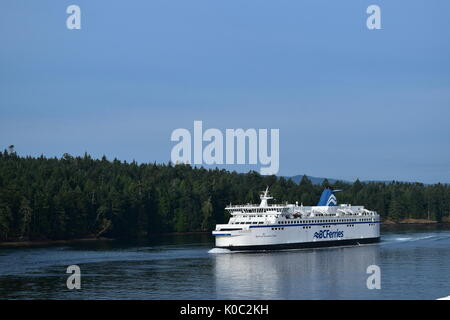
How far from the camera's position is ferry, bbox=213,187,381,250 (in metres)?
90.8

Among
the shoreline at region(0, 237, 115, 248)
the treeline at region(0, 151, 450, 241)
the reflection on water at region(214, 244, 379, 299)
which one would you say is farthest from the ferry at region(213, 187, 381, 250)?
the treeline at region(0, 151, 450, 241)

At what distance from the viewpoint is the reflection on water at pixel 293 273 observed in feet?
188

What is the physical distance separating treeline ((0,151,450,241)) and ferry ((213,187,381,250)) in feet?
127

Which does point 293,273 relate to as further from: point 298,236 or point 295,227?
point 298,236

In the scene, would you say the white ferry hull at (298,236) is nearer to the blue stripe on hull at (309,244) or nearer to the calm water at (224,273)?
the blue stripe on hull at (309,244)

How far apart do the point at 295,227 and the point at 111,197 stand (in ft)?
181

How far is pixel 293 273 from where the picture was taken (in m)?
70.2

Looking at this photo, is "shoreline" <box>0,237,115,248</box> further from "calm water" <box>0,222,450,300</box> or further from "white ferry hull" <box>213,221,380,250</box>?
"white ferry hull" <box>213,221,380,250</box>

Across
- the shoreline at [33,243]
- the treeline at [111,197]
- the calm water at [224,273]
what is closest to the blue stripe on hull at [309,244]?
the calm water at [224,273]

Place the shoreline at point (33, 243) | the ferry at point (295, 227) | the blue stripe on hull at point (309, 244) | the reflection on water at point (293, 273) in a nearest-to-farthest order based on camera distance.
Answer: the reflection on water at point (293, 273), the blue stripe on hull at point (309, 244), the ferry at point (295, 227), the shoreline at point (33, 243)

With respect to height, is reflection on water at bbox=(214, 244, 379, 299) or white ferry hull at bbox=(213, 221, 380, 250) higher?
white ferry hull at bbox=(213, 221, 380, 250)

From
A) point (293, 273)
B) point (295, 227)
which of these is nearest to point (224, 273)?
point (293, 273)

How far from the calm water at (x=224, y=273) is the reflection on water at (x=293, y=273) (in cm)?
8

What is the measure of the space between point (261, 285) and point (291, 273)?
9.06 meters
